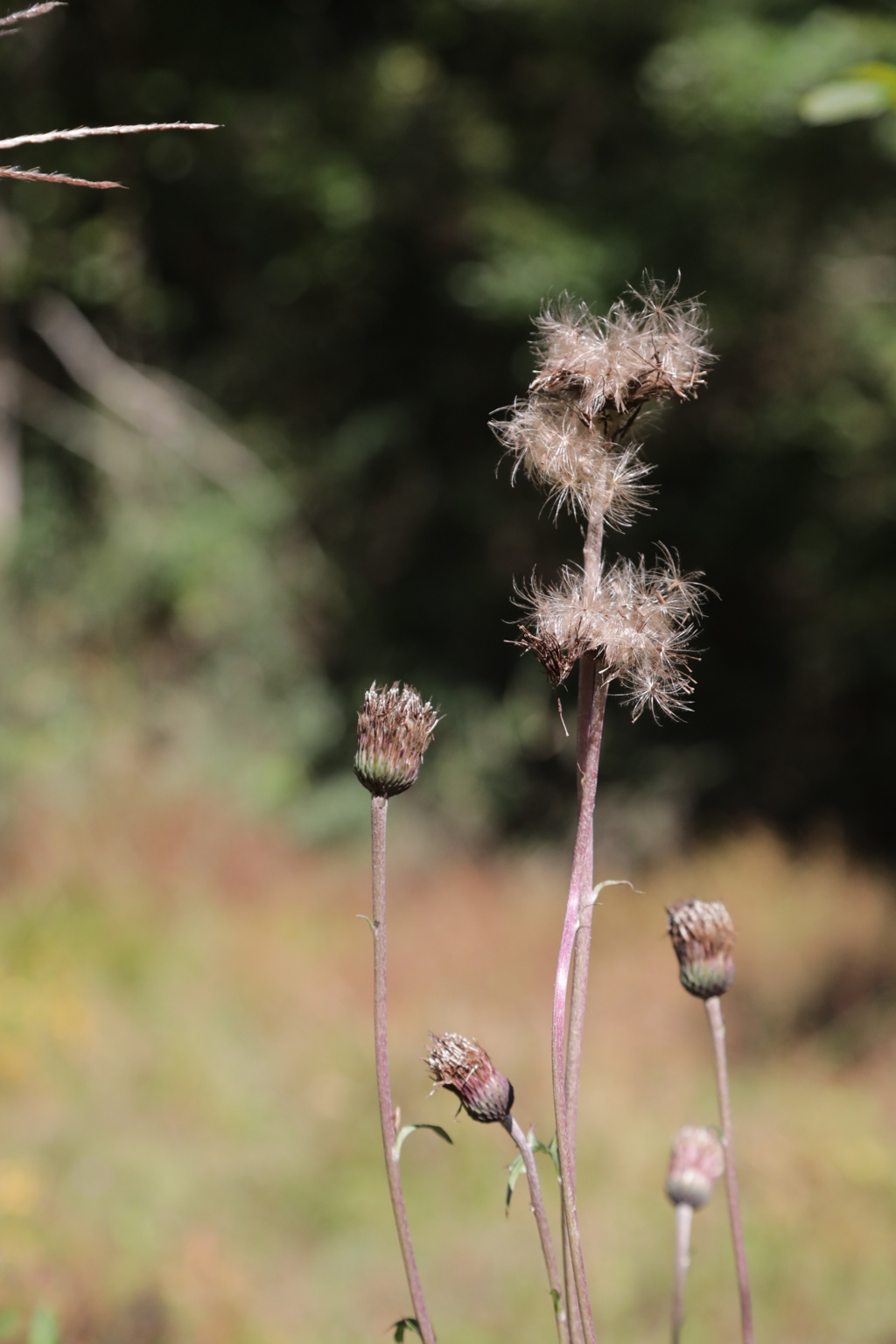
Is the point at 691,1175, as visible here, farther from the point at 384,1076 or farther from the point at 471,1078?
the point at 384,1076

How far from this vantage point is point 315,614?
317 inches

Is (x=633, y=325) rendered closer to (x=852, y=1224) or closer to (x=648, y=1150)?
(x=852, y=1224)

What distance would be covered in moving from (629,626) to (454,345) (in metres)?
7.61

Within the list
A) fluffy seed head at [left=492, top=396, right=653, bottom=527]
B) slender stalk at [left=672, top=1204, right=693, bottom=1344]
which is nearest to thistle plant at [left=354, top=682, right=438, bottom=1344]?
fluffy seed head at [left=492, top=396, right=653, bottom=527]

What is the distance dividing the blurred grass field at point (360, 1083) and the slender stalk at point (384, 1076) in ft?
1.73

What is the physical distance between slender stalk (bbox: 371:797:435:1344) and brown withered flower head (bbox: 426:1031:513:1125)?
0.08 m

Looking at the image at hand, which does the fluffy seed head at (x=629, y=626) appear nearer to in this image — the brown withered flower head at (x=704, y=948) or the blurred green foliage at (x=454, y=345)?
the brown withered flower head at (x=704, y=948)

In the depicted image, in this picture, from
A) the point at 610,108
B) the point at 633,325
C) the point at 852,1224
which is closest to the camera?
the point at 633,325

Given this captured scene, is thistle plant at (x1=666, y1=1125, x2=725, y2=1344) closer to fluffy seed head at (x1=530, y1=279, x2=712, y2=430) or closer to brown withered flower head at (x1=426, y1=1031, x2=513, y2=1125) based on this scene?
brown withered flower head at (x1=426, y1=1031, x2=513, y2=1125)

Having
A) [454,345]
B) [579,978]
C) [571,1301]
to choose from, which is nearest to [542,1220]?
[571,1301]

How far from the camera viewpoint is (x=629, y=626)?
0.83 metres

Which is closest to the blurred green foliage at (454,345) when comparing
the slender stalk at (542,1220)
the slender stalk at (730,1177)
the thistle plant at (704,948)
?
the thistle plant at (704,948)

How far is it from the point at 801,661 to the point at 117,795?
15.3 ft

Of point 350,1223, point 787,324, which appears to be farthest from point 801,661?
point 350,1223
